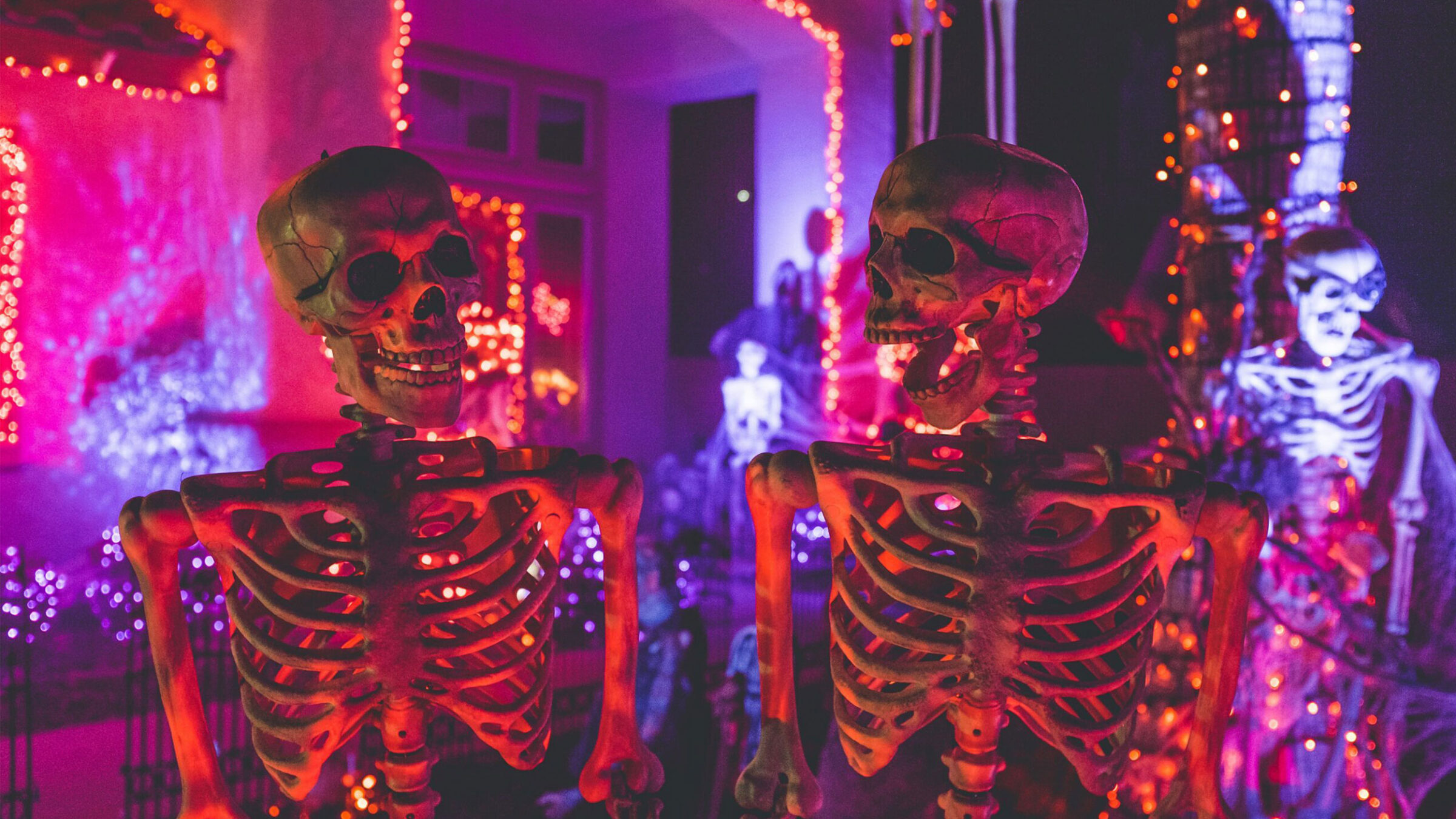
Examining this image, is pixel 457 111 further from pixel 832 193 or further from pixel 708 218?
pixel 832 193

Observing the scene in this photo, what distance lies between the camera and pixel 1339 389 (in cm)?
290

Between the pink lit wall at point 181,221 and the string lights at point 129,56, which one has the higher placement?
the string lights at point 129,56

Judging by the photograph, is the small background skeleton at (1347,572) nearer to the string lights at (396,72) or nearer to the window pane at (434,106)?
the string lights at (396,72)

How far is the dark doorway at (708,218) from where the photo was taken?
9320 mm

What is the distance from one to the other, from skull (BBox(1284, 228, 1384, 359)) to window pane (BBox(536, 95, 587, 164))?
6964 millimetres

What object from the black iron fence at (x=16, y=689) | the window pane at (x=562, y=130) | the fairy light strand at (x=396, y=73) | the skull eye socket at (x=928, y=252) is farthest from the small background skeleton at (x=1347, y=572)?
the window pane at (x=562, y=130)

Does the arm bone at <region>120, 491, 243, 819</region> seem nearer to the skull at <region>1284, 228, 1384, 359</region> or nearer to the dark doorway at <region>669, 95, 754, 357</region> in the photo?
the skull at <region>1284, 228, 1384, 359</region>

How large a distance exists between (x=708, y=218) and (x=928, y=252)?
845 centimetres

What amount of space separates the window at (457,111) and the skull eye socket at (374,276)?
691cm

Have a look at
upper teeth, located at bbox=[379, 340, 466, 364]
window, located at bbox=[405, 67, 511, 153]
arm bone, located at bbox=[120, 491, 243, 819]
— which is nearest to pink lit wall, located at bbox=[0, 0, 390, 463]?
window, located at bbox=[405, 67, 511, 153]

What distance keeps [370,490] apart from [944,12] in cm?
541

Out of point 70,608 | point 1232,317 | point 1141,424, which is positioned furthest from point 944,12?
point 70,608

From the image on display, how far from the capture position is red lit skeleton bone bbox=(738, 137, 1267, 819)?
4.39 feet

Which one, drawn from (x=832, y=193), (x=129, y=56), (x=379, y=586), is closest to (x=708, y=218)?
(x=832, y=193)
